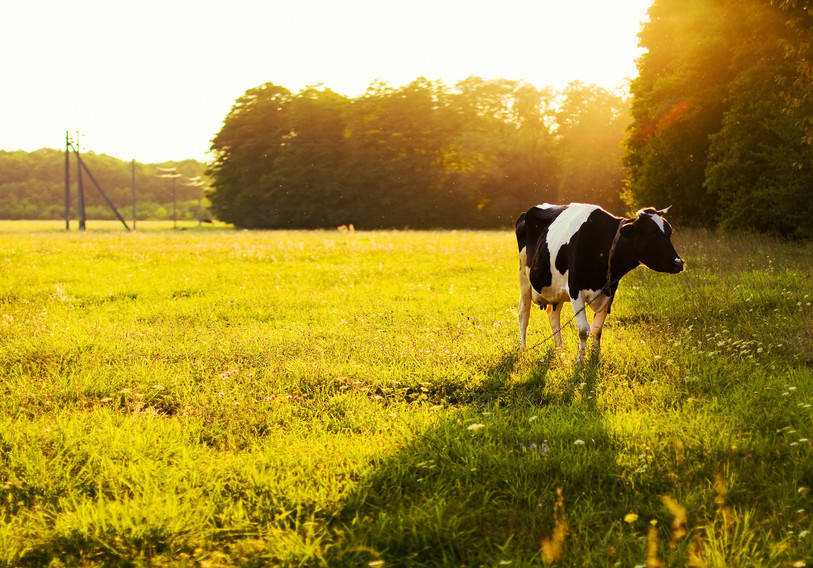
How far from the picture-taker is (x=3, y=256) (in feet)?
66.4

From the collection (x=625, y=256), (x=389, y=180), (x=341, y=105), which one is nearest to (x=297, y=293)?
(x=625, y=256)

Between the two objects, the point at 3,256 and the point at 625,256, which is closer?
the point at 625,256

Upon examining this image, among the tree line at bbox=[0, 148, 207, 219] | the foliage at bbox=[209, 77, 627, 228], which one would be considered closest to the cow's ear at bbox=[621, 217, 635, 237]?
the foliage at bbox=[209, 77, 627, 228]

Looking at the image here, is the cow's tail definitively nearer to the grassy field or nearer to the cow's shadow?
the grassy field

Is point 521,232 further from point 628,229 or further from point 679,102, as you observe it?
point 679,102

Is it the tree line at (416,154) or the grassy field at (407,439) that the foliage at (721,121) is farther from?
the tree line at (416,154)

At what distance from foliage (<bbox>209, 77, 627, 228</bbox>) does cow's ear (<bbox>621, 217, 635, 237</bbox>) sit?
204ft

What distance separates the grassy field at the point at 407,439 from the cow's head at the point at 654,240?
1330 millimetres

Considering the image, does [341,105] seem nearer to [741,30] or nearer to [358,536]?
[741,30]

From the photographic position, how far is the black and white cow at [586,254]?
7.09 metres

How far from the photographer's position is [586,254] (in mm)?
7652

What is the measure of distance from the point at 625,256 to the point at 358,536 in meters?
4.91

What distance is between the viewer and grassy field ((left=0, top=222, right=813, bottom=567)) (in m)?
4.04

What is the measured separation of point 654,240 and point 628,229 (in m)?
0.33
